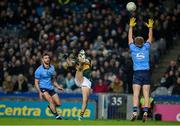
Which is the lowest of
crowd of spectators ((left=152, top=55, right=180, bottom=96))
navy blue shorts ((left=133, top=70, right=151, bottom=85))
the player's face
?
crowd of spectators ((left=152, top=55, right=180, bottom=96))

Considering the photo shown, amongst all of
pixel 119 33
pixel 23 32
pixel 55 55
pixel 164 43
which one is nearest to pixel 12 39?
pixel 23 32

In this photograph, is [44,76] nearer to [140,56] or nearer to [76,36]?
[140,56]

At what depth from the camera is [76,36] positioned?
2911cm

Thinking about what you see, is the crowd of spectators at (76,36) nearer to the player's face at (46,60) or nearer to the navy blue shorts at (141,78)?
the player's face at (46,60)

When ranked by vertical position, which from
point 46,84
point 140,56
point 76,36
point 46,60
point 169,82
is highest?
point 76,36

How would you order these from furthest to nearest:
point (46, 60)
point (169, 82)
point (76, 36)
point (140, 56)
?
1. point (76, 36)
2. point (169, 82)
3. point (46, 60)
4. point (140, 56)

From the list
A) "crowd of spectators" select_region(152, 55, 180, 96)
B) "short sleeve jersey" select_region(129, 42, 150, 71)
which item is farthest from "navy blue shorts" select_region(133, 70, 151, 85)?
"crowd of spectators" select_region(152, 55, 180, 96)

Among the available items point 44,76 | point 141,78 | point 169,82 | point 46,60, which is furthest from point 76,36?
point 141,78

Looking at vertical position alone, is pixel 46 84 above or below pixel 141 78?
below

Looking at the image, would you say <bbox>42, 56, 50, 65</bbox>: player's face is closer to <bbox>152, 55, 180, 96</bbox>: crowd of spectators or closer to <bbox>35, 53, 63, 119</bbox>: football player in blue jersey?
<bbox>35, 53, 63, 119</bbox>: football player in blue jersey

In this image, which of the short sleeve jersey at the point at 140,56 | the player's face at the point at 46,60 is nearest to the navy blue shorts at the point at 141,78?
the short sleeve jersey at the point at 140,56

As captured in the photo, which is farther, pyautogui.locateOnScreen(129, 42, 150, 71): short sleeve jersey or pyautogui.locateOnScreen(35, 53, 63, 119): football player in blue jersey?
pyautogui.locateOnScreen(35, 53, 63, 119): football player in blue jersey

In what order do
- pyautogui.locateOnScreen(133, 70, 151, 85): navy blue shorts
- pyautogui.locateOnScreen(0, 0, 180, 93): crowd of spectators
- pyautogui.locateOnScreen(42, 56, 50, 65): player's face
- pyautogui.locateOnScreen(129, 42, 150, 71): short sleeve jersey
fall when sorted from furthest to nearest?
pyautogui.locateOnScreen(0, 0, 180, 93): crowd of spectators → pyautogui.locateOnScreen(42, 56, 50, 65): player's face → pyautogui.locateOnScreen(129, 42, 150, 71): short sleeve jersey → pyautogui.locateOnScreen(133, 70, 151, 85): navy blue shorts

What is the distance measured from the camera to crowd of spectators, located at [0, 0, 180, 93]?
2630 centimetres
